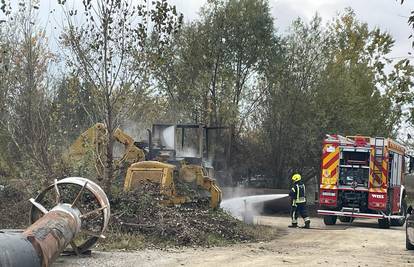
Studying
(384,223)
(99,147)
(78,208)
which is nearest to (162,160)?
(99,147)

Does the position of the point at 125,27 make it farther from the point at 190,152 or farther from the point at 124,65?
the point at 190,152

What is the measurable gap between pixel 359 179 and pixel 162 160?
7.72 metres

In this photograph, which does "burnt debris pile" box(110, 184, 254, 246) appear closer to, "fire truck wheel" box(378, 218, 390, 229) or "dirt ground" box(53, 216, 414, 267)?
"dirt ground" box(53, 216, 414, 267)

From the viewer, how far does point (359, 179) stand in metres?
20.9

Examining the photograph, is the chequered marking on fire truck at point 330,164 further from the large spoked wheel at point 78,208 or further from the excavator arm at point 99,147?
the large spoked wheel at point 78,208

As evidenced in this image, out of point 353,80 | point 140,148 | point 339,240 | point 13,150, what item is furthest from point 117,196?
point 353,80

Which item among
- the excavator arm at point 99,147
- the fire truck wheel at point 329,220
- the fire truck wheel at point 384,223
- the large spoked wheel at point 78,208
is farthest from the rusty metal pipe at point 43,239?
the fire truck wheel at point 384,223

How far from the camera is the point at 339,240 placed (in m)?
15.1

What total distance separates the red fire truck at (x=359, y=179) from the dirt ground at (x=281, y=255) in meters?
4.88

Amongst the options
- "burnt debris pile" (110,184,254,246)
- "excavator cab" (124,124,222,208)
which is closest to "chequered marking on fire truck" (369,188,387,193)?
"excavator cab" (124,124,222,208)

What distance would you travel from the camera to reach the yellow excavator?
14.9 metres

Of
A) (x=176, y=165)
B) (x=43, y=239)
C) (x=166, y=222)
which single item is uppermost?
(x=176, y=165)

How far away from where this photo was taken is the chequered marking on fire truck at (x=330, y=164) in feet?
68.9

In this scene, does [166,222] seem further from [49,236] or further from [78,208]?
[49,236]
